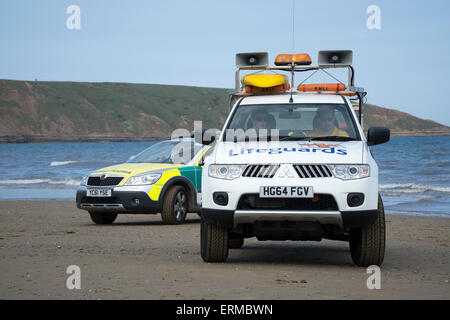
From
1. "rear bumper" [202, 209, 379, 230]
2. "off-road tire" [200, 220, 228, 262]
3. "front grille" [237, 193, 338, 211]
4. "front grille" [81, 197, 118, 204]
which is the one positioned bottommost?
"front grille" [81, 197, 118, 204]

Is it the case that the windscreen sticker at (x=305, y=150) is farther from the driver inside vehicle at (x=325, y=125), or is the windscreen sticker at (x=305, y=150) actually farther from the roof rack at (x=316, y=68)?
the roof rack at (x=316, y=68)

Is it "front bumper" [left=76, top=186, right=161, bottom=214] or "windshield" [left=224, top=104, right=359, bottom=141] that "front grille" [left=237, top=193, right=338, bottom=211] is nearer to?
"windshield" [left=224, top=104, right=359, bottom=141]

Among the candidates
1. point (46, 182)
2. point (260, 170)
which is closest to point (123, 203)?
point (260, 170)

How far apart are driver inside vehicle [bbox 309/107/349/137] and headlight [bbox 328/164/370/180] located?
0.95 m

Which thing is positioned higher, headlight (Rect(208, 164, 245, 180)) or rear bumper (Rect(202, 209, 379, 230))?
headlight (Rect(208, 164, 245, 180))

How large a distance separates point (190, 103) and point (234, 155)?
169 m

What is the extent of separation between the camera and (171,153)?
1396 cm

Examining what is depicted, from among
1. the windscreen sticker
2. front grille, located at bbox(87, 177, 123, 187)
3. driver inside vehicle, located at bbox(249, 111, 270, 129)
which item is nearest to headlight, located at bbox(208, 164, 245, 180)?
the windscreen sticker

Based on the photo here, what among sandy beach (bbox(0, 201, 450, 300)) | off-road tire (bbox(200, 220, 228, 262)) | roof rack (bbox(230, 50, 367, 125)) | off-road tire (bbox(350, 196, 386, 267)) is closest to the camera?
sandy beach (bbox(0, 201, 450, 300))

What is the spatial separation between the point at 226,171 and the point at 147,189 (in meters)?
5.35

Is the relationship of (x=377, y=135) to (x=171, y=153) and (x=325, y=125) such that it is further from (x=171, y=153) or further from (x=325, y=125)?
(x=171, y=153)

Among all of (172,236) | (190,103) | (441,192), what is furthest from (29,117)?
(172,236)

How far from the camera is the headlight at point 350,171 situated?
7395 mm

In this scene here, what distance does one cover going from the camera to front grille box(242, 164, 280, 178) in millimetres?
7426
